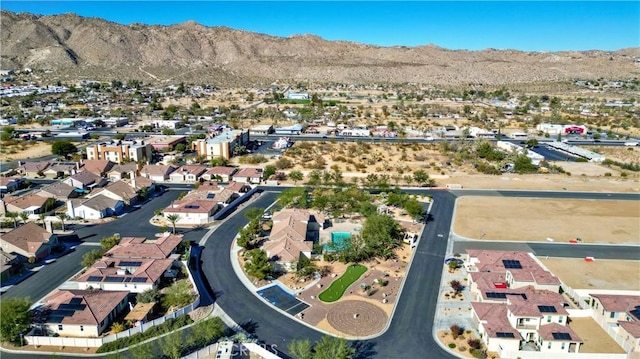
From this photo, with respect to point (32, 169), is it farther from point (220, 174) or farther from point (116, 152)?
point (220, 174)

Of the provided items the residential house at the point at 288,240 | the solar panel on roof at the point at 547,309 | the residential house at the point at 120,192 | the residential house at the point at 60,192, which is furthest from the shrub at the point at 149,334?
the residential house at the point at 60,192

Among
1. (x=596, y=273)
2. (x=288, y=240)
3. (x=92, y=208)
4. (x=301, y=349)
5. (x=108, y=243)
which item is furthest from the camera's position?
(x=92, y=208)

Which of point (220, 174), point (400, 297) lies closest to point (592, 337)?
point (400, 297)

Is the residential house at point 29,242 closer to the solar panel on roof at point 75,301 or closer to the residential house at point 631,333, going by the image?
the solar panel on roof at point 75,301

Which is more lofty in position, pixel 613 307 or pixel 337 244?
pixel 613 307

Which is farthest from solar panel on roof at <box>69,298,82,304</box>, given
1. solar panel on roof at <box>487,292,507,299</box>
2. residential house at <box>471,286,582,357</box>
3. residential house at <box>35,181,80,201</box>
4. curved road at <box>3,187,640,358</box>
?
residential house at <box>35,181,80,201</box>

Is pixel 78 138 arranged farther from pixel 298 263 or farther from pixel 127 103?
pixel 298 263

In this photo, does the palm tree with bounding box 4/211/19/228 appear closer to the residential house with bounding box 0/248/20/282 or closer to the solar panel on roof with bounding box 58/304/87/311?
the residential house with bounding box 0/248/20/282
